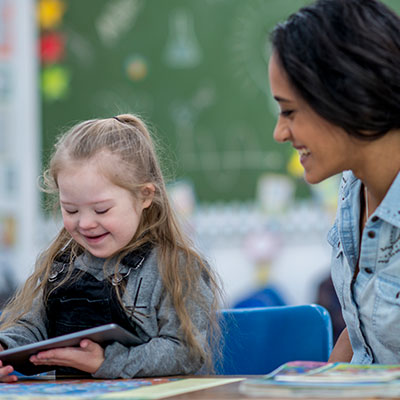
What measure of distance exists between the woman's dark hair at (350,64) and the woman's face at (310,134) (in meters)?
0.02

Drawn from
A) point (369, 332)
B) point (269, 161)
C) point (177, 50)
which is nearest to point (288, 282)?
point (269, 161)

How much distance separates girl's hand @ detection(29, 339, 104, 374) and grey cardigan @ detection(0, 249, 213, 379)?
1 cm

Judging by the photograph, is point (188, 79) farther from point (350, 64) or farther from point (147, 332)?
point (350, 64)

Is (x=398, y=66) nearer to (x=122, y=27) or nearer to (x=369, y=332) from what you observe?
(x=369, y=332)

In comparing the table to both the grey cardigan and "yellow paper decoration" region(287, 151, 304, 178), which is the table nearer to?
the grey cardigan

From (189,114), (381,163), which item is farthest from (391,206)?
(189,114)

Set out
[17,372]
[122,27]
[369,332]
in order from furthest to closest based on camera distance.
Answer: [122,27], [17,372], [369,332]

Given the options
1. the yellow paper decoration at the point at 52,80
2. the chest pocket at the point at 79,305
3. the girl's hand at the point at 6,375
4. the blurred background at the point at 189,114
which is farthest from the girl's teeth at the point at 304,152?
the yellow paper decoration at the point at 52,80

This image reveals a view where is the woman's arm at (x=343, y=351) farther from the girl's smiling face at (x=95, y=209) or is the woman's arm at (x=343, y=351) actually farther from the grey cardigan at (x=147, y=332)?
the girl's smiling face at (x=95, y=209)

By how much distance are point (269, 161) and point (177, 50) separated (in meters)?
0.67

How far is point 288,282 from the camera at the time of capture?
12.1ft

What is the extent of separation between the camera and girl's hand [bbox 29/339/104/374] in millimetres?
1122

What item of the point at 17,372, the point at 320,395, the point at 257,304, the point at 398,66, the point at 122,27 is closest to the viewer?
the point at 320,395

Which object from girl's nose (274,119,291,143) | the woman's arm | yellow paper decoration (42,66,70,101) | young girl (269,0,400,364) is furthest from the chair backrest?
yellow paper decoration (42,66,70,101)
